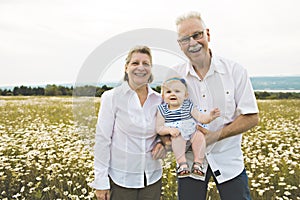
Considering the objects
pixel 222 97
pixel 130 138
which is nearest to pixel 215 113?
pixel 222 97

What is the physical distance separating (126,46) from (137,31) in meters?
0.10

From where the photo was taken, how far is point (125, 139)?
236 centimetres

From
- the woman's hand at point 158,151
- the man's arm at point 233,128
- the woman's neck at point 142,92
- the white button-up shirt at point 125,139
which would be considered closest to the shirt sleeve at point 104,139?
the white button-up shirt at point 125,139

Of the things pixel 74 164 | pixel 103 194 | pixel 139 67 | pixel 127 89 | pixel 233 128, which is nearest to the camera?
pixel 139 67

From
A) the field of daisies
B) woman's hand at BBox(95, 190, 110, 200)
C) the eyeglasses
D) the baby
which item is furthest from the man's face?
→ woman's hand at BBox(95, 190, 110, 200)

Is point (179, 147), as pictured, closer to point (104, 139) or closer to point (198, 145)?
point (198, 145)

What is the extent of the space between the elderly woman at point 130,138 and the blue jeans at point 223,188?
193 mm

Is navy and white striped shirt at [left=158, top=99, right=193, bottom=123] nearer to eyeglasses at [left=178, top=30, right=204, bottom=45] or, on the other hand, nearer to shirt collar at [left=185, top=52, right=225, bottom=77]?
shirt collar at [left=185, top=52, right=225, bottom=77]

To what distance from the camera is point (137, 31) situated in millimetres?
2172

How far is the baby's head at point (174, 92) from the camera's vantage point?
219 centimetres

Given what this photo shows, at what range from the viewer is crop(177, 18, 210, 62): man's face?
2270 mm

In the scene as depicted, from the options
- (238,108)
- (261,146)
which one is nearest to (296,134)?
(261,146)

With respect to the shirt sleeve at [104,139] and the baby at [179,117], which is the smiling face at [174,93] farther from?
the shirt sleeve at [104,139]

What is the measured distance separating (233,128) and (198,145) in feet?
0.79
